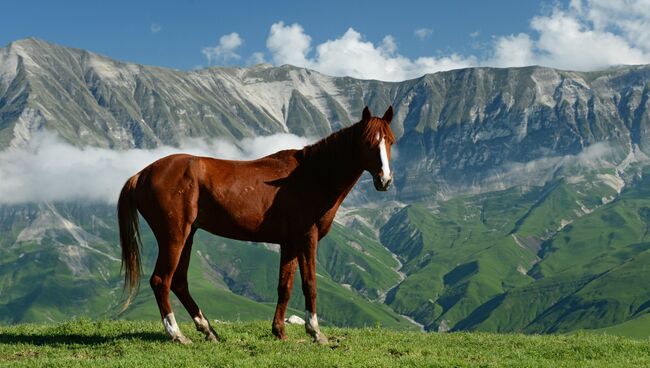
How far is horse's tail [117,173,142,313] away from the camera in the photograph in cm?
1817

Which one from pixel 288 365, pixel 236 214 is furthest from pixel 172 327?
pixel 288 365

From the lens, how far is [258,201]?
57.3 feet

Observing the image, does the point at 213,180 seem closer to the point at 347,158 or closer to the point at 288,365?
the point at 347,158

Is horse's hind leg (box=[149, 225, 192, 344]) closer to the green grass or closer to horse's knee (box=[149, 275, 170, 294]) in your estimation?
horse's knee (box=[149, 275, 170, 294])

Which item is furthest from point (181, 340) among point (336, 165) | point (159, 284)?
point (336, 165)

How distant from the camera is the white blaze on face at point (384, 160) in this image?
16312mm

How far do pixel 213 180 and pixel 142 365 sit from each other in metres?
5.44

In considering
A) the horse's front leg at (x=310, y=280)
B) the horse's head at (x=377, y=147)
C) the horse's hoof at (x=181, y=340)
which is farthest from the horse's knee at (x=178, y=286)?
the horse's head at (x=377, y=147)

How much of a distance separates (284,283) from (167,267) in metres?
2.96

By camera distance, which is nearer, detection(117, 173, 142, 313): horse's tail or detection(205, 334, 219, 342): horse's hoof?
detection(205, 334, 219, 342): horse's hoof

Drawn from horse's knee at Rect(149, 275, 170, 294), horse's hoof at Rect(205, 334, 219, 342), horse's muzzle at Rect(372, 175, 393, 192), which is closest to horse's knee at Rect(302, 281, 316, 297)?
horse's hoof at Rect(205, 334, 219, 342)

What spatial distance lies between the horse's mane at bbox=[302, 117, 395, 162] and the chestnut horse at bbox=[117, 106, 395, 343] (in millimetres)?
25

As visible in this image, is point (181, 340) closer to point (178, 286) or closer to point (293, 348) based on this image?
point (178, 286)

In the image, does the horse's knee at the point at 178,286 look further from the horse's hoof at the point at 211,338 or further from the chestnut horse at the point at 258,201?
the horse's hoof at the point at 211,338
